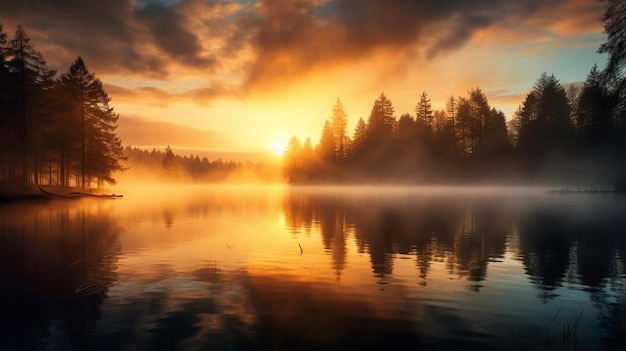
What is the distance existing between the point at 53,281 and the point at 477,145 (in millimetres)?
89228

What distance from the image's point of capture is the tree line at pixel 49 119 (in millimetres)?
46469

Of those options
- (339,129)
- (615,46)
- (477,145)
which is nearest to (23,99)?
(615,46)

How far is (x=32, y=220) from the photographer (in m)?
27.4

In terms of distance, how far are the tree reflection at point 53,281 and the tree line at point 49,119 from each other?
3080 centimetres

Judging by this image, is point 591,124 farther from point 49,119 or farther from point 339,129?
point 49,119

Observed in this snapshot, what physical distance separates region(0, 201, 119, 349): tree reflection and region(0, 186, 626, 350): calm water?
5 centimetres

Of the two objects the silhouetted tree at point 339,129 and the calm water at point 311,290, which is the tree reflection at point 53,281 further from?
the silhouetted tree at point 339,129

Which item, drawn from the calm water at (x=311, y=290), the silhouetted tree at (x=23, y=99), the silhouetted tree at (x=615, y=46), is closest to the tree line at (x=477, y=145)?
the silhouetted tree at (x=615, y=46)

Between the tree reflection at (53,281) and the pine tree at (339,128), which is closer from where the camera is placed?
the tree reflection at (53,281)

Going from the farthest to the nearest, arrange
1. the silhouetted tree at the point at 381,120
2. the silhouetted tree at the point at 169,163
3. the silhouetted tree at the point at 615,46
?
1. the silhouetted tree at the point at 169,163
2. the silhouetted tree at the point at 381,120
3. the silhouetted tree at the point at 615,46

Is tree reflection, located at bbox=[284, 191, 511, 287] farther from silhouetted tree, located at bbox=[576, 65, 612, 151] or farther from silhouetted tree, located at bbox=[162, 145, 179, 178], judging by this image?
silhouetted tree, located at bbox=[162, 145, 179, 178]

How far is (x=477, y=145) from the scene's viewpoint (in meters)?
87.8

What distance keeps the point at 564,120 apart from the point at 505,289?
3060 inches

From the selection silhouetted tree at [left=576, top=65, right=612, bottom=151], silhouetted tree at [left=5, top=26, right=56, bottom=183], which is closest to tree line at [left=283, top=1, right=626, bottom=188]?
silhouetted tree at [left=576, top=65, right=612, bottom=151]
